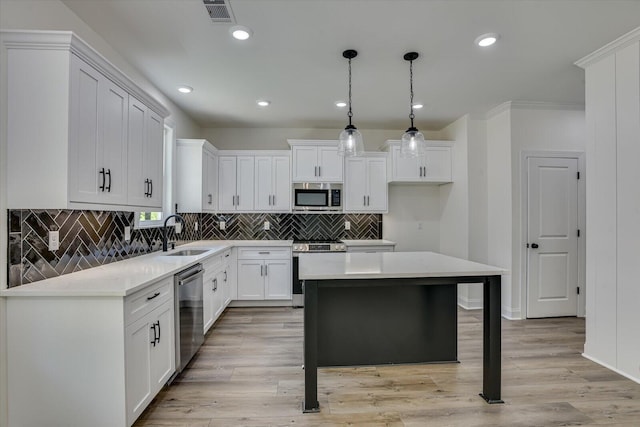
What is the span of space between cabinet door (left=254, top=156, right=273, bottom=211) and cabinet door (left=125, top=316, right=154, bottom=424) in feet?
9.35

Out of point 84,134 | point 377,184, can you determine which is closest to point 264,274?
point 377,184

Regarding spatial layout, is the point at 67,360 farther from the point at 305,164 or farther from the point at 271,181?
the point at 305,164

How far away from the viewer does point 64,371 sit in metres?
1.71

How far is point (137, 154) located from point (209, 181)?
76.0 inches

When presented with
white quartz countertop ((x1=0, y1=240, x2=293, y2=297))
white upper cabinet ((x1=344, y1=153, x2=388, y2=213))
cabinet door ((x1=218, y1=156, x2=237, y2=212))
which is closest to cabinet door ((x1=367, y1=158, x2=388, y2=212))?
white upper cabinet ((x1=344, y1=153, x2=388, y2=213))

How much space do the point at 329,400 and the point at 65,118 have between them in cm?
243

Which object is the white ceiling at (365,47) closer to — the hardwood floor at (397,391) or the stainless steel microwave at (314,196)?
the stainless steel microwave at (314,196)

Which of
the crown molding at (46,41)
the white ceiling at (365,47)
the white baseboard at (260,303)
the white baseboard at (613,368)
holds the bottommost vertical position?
the white baseboard at (613,368)

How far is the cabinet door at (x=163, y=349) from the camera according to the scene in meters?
2.10

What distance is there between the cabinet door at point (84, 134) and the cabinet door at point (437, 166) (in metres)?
4.03

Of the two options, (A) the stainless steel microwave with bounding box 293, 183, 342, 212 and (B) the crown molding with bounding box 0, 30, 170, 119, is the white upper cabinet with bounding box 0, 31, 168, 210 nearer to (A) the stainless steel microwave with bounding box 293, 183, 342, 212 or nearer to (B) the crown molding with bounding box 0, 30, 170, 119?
(B) the crown molding with bounding box 0, 30, 170, 119

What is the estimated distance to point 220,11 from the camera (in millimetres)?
2172

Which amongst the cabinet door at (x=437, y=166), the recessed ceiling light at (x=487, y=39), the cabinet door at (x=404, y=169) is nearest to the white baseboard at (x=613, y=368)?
the cabinet door at (x=437, y=166)

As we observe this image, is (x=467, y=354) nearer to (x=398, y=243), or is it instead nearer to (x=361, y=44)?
(x=398, y=243)
